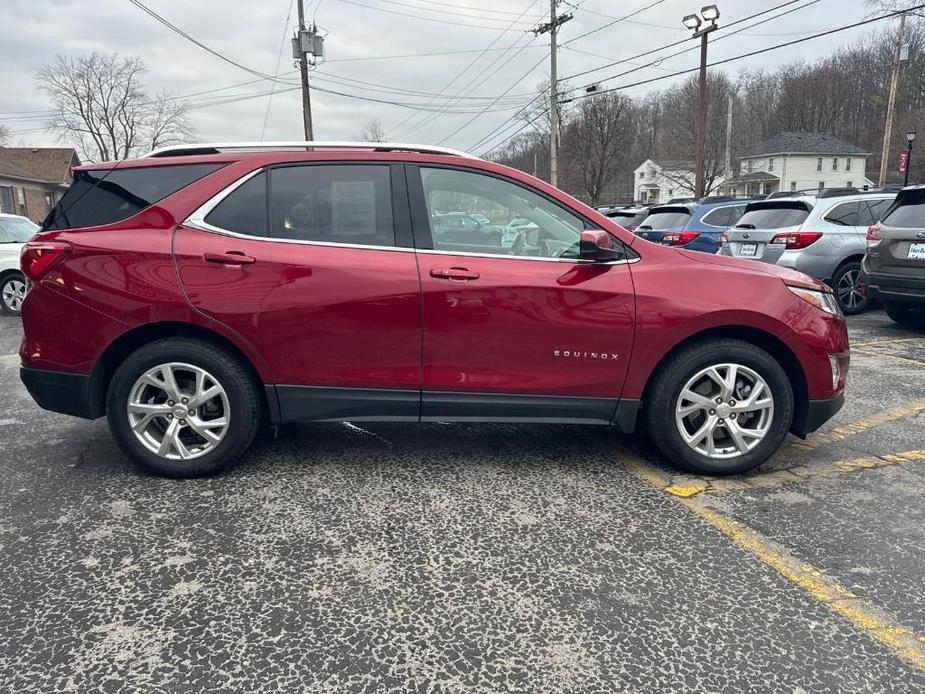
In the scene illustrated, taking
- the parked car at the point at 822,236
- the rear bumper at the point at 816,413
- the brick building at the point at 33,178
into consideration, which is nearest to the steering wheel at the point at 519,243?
the rear bumper at the point at 816,413

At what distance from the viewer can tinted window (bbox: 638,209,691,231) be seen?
11.6 m

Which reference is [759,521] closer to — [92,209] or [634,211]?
[92,209]

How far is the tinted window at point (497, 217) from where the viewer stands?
11.3 ft

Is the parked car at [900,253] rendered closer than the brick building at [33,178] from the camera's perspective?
Yes

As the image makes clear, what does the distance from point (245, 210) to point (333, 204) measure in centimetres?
47

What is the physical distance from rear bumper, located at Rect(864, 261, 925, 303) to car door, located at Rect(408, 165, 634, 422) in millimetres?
5281

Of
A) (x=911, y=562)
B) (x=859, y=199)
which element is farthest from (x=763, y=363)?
(x=859, y=199)

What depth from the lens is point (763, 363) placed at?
344cm

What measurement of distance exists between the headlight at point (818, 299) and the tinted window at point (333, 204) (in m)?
2.28

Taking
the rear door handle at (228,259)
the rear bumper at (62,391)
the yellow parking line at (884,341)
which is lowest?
the yellow parking line at (884,341)

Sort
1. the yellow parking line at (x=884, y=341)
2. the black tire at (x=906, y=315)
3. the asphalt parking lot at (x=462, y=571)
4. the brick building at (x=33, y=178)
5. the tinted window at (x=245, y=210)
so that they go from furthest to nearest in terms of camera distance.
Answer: the brick building at (x=33, y=178)
the black tire at (x=906, y=315)
the yellow parking line at (x=884, y=341)
the tinted window at (x=245, y=210)
the asphalt parking lot at (x=462, y=571)

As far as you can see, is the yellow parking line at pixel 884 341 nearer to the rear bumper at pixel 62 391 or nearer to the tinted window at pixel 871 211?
the tinted window at pixel 871 211

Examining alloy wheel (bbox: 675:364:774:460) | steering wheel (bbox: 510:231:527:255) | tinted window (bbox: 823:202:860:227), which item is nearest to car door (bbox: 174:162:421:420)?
steering wheel (bbox: 510:231:527:255)

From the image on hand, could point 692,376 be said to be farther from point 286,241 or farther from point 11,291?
point 11,291
